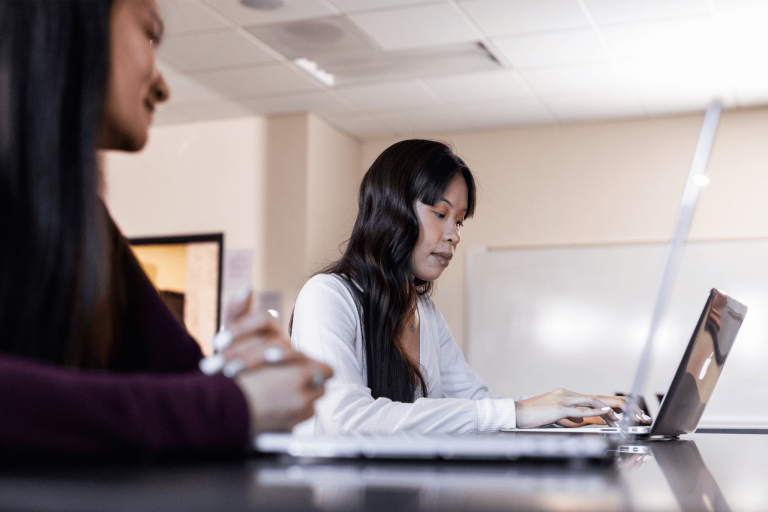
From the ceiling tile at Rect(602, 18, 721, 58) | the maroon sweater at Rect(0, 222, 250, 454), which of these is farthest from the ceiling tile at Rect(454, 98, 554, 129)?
the maroon sweater at Rect(0, 222, 250, 454)

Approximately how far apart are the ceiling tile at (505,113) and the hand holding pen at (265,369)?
373cm

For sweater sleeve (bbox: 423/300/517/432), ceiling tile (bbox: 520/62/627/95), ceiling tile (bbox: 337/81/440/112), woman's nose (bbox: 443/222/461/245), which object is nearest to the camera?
woman's nose (bbox: 443/222/461/245)

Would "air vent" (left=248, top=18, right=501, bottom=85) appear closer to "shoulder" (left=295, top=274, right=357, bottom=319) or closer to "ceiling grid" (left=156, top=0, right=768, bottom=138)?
"ceiling grid" (left=156, top=0, right=768, bottom=138)

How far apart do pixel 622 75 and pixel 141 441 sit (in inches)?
144

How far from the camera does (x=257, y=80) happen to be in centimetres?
395

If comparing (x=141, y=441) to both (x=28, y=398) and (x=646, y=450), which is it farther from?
(x=646, y=450)

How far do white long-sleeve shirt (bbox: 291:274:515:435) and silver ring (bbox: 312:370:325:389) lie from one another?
615 millimetres

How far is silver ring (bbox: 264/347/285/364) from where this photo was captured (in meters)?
0.66

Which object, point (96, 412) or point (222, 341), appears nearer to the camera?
point (96, 412)

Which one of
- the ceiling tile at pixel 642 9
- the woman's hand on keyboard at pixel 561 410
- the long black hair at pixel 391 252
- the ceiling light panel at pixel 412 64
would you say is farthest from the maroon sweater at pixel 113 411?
the ceiling light panel at pixel 412 64

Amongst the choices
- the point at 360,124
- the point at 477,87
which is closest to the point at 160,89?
the point at 477,87

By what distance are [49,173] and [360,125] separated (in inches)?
163

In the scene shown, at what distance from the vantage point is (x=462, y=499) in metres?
0.43

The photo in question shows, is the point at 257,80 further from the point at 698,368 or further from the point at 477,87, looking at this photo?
the point at 698,368
